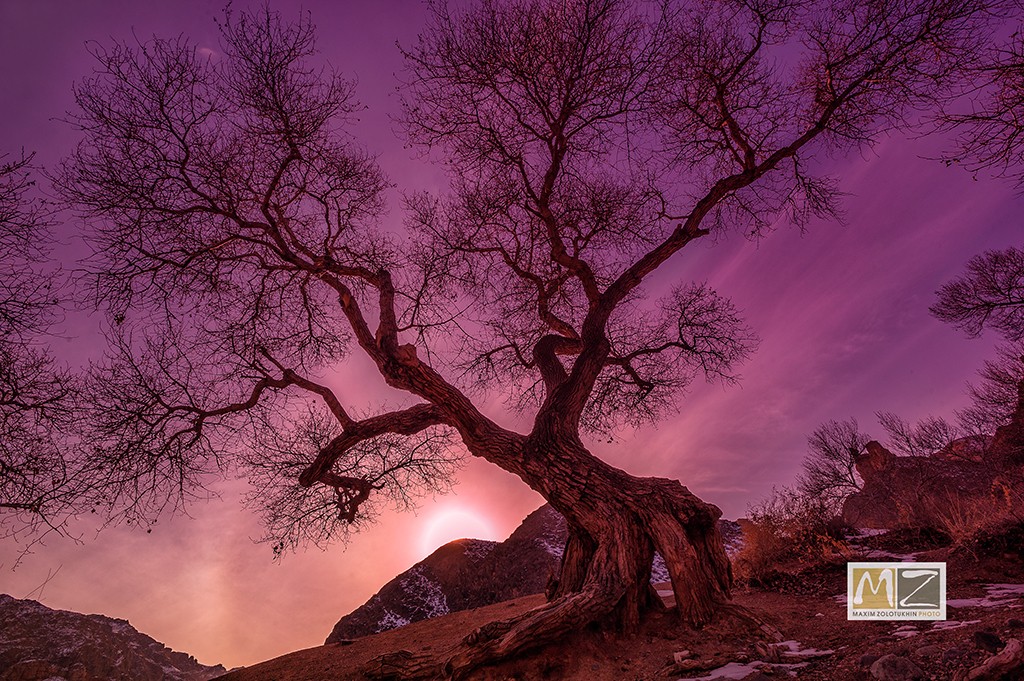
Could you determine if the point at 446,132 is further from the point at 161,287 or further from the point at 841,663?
the point at 841,663

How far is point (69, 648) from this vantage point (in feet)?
100

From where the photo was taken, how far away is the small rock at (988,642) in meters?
3.03

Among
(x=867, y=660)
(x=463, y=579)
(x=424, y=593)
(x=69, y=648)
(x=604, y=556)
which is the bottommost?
(x=69, y=648)

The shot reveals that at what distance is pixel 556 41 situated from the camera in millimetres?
7391

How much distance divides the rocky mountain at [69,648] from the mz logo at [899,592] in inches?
1253

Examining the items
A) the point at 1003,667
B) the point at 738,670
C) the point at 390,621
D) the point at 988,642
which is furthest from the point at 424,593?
the point at 1003,667

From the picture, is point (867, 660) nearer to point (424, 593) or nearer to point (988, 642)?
point (988, 642)

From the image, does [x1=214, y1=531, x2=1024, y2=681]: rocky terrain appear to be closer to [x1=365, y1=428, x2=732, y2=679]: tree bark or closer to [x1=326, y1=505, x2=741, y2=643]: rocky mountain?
[x1=365, y1=428, x2=732, y2=679]: tree bark

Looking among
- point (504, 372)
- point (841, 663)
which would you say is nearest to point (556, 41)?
point (504, 372)

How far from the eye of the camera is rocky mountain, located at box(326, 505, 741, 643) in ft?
47.5

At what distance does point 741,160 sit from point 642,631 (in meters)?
7.16

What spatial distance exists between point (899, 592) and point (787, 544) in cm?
373

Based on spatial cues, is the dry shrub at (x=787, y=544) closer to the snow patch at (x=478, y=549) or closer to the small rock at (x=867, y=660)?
the small rock at (x=867, y=660)

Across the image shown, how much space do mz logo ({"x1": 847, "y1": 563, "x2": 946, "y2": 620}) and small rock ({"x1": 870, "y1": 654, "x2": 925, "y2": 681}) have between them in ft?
7.44
